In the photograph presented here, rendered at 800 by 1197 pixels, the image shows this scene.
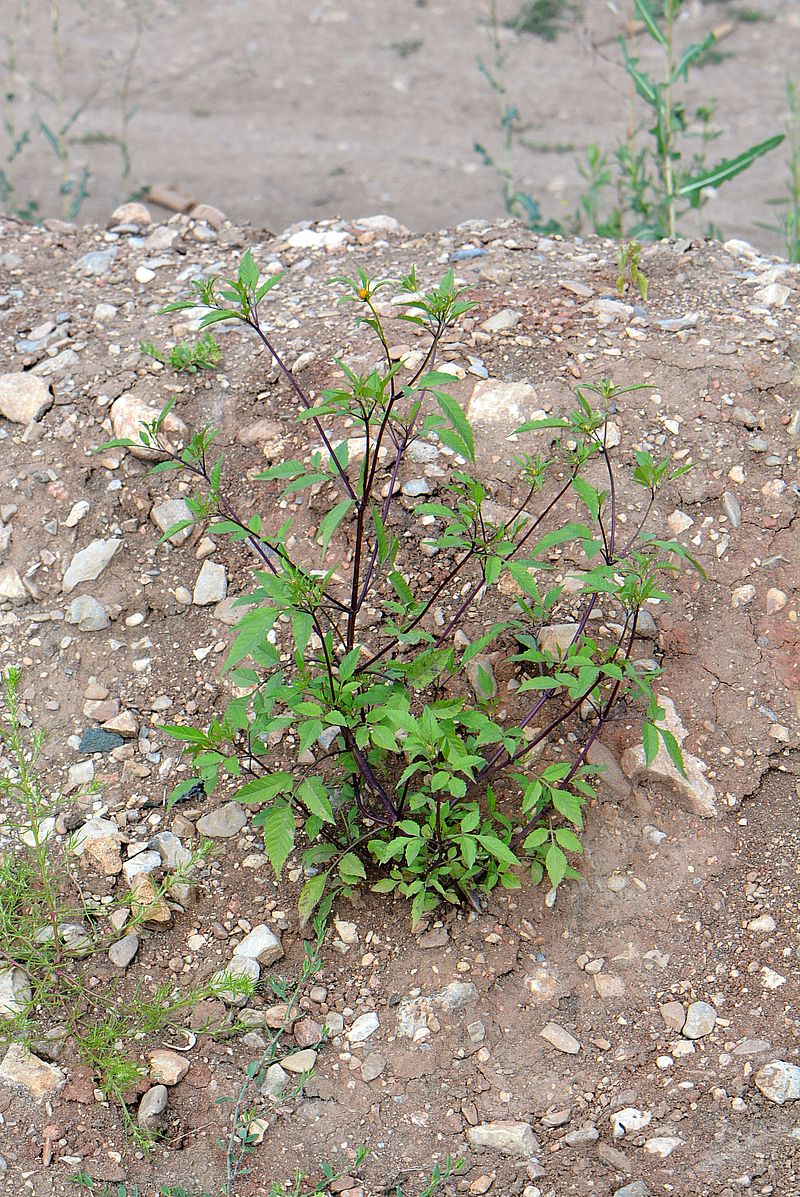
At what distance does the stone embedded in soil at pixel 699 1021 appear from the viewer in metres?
2.32

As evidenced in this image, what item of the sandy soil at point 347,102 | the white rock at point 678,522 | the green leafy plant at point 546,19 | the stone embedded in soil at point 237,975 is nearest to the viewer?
the stone embedded in soil at point 237,975

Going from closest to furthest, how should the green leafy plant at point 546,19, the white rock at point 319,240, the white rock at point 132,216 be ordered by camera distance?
the white rock at point 319,240
the white rock at point 132,216
the green leafy plant at point 546,19

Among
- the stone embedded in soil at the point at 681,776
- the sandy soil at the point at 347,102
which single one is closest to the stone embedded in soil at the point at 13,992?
the stone embedded in soil at the point at 681,776

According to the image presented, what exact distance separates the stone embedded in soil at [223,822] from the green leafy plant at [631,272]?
6.56 feet

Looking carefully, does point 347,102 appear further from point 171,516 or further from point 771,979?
point 771,979

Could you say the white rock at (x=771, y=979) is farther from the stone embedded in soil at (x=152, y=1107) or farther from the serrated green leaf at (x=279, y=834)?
the stone embedded in soil at (x=152, y=1107)

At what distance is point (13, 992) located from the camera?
236cm

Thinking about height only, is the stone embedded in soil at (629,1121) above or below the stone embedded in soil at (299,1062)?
below

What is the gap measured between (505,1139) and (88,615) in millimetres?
1630

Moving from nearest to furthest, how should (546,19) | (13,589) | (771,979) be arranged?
(771,979) < (13,589) < (546,19)

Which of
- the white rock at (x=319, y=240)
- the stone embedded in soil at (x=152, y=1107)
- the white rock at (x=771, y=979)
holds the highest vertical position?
the white rock at (x=319, y=240)

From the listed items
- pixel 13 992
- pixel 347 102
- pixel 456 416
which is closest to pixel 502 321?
pixel 456 416

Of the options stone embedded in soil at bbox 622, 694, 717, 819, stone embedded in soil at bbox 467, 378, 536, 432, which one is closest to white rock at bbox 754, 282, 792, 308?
A: stone embedded in soil at bbox 467, 378, 536, 432

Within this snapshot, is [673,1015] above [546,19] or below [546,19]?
below
